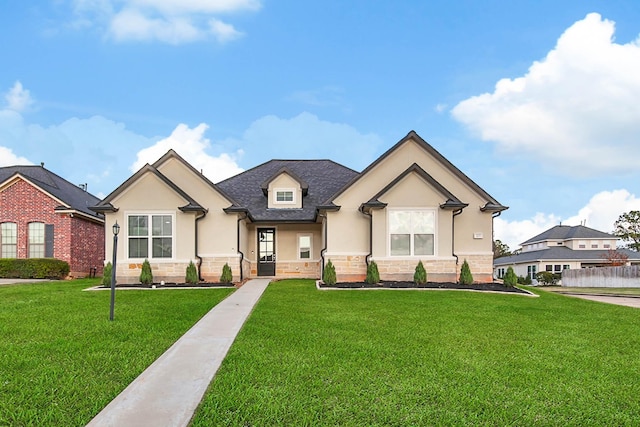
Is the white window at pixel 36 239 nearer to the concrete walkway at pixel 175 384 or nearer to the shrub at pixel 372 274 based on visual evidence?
the shrub at pixel 372 274

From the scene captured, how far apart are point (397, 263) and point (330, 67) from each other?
28.5ft

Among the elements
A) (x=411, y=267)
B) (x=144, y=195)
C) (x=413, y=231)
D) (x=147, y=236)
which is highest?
(x=144, y=195)

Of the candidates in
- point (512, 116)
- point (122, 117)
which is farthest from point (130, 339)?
point (512, 116)

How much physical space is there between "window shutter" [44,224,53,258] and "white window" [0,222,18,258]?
161cm

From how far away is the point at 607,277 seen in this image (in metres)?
26.6

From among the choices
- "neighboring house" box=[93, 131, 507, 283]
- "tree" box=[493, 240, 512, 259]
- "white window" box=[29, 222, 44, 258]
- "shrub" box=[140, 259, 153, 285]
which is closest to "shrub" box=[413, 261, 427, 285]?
"neighboring house" box=[93, 131, 507, 283]

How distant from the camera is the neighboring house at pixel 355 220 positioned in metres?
15.5

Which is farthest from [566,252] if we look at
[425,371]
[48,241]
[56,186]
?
[56,186]

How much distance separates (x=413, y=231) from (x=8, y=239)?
20399 millimetres

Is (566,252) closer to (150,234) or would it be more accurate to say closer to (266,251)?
(266,251)

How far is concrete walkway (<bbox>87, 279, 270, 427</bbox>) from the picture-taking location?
3594mm

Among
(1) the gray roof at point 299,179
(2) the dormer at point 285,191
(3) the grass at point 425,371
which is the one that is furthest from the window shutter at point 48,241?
(3) the grass at point 425,371

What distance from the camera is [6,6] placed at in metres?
12.1

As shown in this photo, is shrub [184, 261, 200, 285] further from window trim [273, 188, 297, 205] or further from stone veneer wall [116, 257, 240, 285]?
window trim [273, 188, 297, 205]
